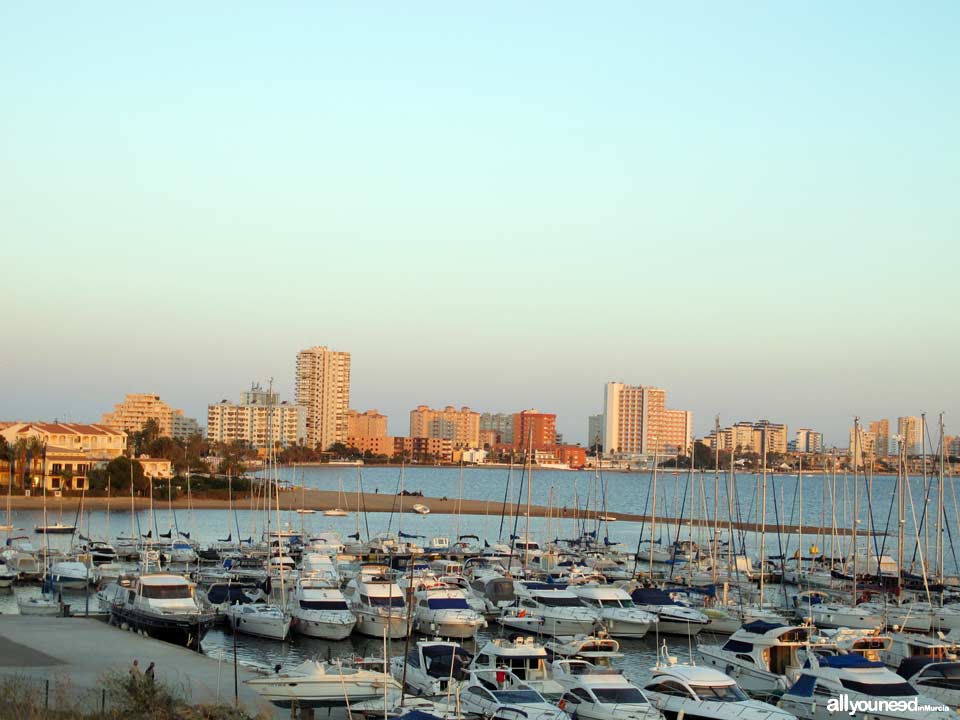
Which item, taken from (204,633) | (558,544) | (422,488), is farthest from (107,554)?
(422,488)

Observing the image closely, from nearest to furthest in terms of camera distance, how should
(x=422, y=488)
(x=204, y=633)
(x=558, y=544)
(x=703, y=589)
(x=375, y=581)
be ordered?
(x=204, y=633), (x=375, y=581), (x=703, y=589), (x=558, y=544), (x=422, y=488)

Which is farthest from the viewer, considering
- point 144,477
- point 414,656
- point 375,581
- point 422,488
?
point 422,488

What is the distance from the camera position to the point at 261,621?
33500 millimetres

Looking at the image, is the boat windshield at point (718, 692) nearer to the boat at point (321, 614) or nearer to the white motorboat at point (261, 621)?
the boat at point (321, 614)

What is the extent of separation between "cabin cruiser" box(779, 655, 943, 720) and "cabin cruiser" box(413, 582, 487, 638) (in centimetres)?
1216

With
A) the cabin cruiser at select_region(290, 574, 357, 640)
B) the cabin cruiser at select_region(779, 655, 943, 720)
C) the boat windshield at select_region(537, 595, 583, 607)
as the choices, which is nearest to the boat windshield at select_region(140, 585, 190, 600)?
the cabin cruiser at select_region(290, 574, 357, 640)

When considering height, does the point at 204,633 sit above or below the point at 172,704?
below

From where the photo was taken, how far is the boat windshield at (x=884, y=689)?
20922 mm

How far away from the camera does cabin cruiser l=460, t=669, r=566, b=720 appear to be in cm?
1961

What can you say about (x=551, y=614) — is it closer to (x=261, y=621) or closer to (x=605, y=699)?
(x=261, y=621)

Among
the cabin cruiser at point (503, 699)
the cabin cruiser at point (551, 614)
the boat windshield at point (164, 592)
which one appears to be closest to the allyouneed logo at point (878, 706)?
the cabin cruiser at point (503, 699)

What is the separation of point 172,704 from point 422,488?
160 metres

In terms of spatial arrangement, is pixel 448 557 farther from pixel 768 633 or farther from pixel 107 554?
pixel 768 633

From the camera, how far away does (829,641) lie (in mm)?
27922
